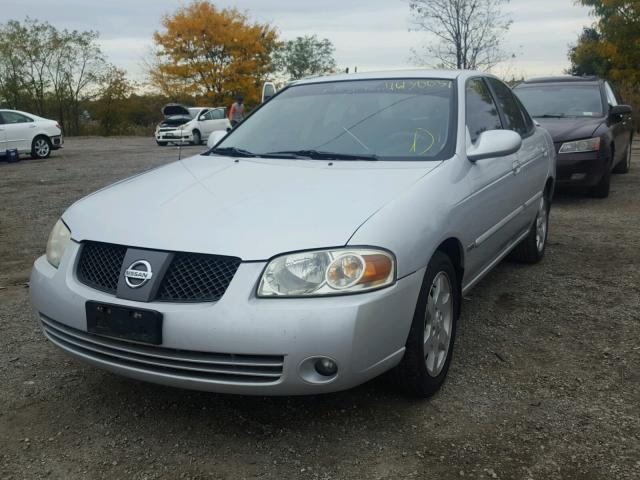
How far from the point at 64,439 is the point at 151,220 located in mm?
980

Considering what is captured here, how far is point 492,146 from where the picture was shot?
349 cm

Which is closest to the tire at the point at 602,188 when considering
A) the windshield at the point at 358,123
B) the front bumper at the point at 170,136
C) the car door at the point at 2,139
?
the windshield at the point at 358,123

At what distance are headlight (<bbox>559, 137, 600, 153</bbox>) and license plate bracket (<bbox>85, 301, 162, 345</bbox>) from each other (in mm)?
6658

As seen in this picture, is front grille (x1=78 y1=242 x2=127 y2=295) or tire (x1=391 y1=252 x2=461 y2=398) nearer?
front grille (x1=78 y1=242 x2=127 y2=295)

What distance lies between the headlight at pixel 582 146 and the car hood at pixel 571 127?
60 millimetres

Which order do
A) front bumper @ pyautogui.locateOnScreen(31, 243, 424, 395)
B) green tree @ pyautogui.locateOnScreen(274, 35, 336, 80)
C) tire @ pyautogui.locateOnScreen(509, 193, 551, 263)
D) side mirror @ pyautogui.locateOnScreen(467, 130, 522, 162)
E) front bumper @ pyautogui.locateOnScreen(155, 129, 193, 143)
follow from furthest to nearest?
green tree @ pyautogui.locateOnScreen(274, 35, 336, 80) → front bumper @ pyautogui.locateOnScreen(155, 129, 193, 143) → tire @ pyautogui.locateOnScreen(509, 193, 551, 263) → side mirror @ pyautogui.locateOnScreen(467, 130, 522, 162) → front bumper @ pyautogui.locateOnScreen(31, 243, 424, 395)

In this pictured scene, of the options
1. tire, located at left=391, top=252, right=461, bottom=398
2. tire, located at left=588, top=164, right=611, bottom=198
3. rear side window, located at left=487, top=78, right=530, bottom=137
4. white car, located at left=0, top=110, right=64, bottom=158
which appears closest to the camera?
tire, located at left=391, top=252, right=461, bottom=398

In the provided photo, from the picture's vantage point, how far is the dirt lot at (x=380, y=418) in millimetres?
2496

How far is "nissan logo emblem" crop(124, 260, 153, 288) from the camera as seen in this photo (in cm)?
253

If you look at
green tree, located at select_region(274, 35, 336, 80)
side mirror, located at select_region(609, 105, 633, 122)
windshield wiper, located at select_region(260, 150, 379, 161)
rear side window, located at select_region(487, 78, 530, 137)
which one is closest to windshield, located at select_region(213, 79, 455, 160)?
windshield wiper, located at select_region(260, 150, 379, 161)

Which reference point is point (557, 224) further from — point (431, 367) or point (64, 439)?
point (64, 439)

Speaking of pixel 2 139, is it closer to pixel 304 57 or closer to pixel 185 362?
pixel 185 362

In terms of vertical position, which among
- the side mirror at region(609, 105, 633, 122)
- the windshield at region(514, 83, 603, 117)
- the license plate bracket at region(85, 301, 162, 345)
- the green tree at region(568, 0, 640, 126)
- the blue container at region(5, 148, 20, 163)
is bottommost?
the blue container at region(5, 148, 20, 163)

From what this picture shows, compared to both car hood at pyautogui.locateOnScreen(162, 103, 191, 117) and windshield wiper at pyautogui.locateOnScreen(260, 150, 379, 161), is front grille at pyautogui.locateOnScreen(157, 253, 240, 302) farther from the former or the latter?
car hood at pyautogui.locateOnScreen(162, 103, 191, 117)
